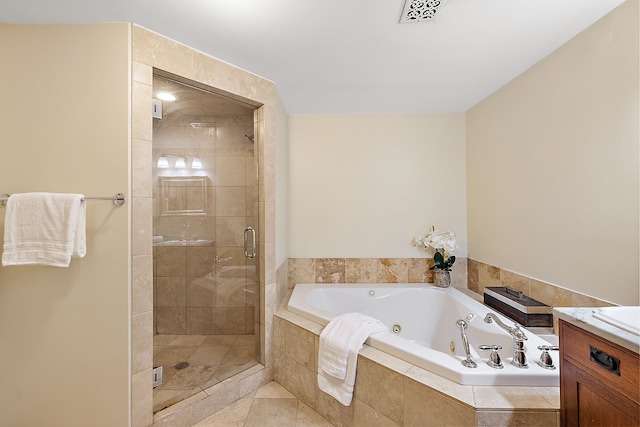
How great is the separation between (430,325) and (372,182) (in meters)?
1.37

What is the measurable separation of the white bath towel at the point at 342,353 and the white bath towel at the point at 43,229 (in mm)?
1346

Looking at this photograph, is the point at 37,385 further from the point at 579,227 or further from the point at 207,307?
the point at 579,227

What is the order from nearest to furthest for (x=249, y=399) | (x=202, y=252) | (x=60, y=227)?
(x=60, y=227)
(x=249, y=399)
(x=202, y=252)

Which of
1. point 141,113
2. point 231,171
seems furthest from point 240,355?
point 141,113

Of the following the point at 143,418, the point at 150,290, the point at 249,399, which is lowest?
the point at 249,399

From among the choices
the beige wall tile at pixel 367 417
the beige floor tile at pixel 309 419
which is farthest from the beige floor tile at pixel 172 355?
the beige wall tile at pixel 367 417

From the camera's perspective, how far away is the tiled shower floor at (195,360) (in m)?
1.65

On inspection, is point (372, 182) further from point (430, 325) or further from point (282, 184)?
point (430, 325)

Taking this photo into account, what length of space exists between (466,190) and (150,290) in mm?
2712

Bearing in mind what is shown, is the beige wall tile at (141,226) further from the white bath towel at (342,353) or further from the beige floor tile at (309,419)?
the beige floor tile at (309,419)

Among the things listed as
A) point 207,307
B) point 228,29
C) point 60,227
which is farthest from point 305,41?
point 207,307

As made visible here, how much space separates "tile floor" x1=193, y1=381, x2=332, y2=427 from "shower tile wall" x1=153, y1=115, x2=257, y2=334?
0.48 meters

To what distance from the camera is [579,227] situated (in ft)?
5.10

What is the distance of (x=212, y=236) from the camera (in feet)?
7.15
